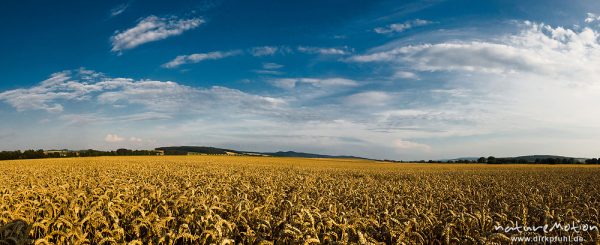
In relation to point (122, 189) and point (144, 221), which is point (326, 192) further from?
point (144, 221)

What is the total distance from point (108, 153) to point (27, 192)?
320 feet

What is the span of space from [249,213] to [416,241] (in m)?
2.94

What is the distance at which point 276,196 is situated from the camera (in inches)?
415

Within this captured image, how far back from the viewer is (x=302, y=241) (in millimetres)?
4566

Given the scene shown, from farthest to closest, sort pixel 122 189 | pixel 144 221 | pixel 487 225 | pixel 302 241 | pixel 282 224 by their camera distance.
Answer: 1. pixel 122 189
2. pixel 487 225
3. pixel 282 224
4. pixel 144 221
5. pixel 302 241

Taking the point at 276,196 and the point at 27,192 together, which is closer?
the point at 27,192

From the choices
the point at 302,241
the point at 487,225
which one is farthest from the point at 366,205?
the point at 302,241

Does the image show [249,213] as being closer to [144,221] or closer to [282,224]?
[282,224]

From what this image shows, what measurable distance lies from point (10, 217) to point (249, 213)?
4.91 m

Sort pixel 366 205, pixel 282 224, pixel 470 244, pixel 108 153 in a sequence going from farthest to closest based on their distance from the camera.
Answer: pixel 108 153, pixel 366 205, pixel 282 224, pixel 470 244

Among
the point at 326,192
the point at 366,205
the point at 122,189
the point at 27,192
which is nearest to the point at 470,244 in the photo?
the point at 366,205

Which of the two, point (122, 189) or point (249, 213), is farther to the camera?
point (122, 189)

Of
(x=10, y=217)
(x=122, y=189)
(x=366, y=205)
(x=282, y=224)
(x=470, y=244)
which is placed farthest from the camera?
(x=122, y=189)

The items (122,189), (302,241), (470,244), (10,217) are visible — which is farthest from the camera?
(122,189)
